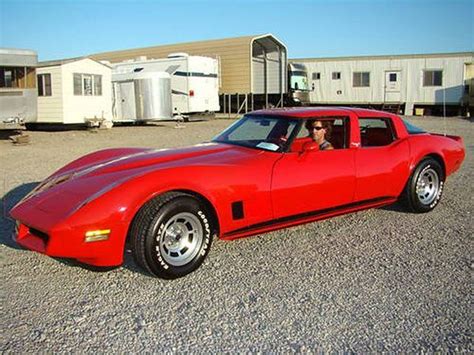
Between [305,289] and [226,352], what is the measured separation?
1.06 meters

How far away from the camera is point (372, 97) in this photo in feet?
92.6

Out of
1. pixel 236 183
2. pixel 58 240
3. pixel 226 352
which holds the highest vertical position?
pixel 236 183

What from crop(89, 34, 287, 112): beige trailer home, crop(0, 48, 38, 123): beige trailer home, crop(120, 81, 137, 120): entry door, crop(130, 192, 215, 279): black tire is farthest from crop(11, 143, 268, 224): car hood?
crop(89, 34, 287, 112): beige trailer home

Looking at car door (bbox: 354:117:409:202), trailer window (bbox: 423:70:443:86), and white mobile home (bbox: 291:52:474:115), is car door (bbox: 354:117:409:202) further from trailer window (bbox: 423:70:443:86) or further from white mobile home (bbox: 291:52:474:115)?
trailer window (bbox: 423:70:443:86)

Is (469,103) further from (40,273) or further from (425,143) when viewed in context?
(40,273)

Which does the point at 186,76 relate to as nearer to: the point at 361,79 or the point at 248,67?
the point at 248,67

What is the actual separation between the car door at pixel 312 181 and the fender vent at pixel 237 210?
0.36 m

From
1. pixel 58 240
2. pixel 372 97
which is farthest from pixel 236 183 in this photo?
pixel 372 97

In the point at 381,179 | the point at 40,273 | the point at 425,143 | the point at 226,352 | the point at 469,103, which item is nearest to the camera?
the point at 226,352

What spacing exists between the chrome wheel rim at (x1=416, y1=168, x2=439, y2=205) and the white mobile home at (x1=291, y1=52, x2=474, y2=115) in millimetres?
21736

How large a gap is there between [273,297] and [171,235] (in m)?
0.97

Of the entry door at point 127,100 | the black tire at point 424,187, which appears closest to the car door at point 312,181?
the black tire at point 424,187

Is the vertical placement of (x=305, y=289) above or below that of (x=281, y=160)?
below

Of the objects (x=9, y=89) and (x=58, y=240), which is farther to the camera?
(x=9, y=89)
